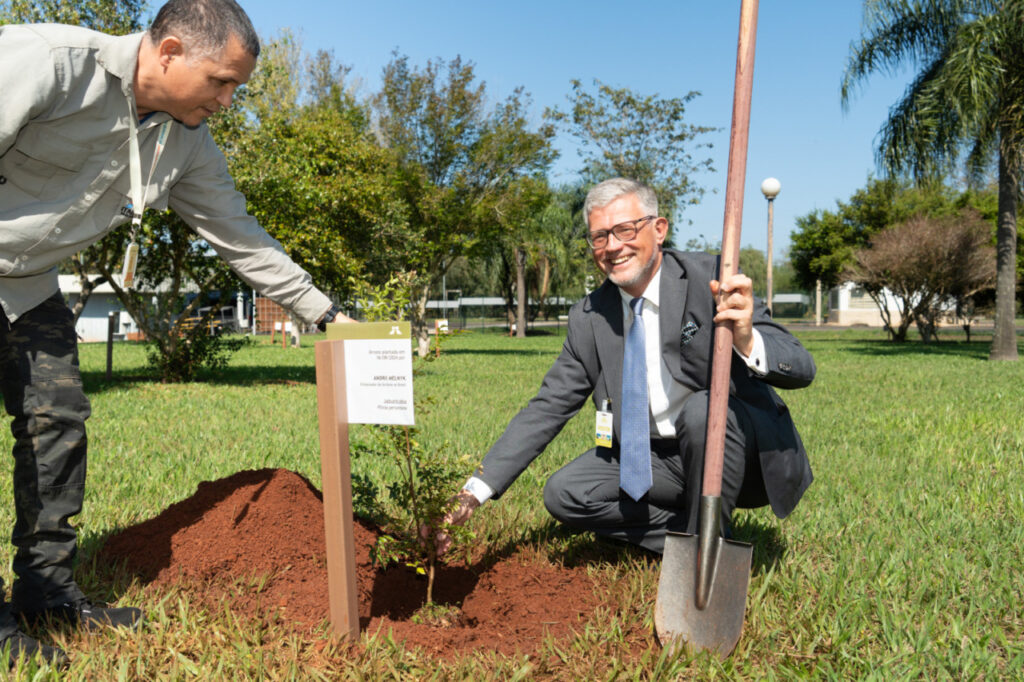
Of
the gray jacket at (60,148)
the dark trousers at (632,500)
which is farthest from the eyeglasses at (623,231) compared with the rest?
the gray jacket at (60,148)

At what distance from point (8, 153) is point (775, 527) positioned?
357 centimetres

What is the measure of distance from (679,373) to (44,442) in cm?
232

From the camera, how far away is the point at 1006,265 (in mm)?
17766

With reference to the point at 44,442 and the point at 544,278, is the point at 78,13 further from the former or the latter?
the point at 544,278

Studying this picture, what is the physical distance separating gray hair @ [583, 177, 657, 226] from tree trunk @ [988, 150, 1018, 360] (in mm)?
17774

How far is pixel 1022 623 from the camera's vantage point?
2.71 m

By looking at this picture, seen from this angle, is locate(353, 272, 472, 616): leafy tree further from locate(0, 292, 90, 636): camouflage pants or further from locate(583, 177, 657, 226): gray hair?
locate(0, 292, 90, 636): camouflage pants

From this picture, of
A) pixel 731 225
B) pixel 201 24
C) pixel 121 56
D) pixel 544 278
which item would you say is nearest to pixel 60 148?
pixel 121 56

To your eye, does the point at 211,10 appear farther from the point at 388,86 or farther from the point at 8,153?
the point at 388,86

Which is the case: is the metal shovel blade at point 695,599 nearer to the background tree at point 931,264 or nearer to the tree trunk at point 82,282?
the tree trunk at point 82,282

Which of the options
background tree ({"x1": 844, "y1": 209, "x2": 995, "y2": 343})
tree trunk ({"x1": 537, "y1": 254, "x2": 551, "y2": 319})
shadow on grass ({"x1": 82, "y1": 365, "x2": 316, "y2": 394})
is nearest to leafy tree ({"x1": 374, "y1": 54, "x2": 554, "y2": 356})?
shadow on grass ({"x1": 82, "y1": 365, "x2": 316, "y2": 394})

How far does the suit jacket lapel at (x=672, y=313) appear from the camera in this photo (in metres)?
3.09

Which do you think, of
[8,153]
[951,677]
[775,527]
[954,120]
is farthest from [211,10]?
[954,120]

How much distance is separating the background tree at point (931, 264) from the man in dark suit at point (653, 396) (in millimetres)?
25411
